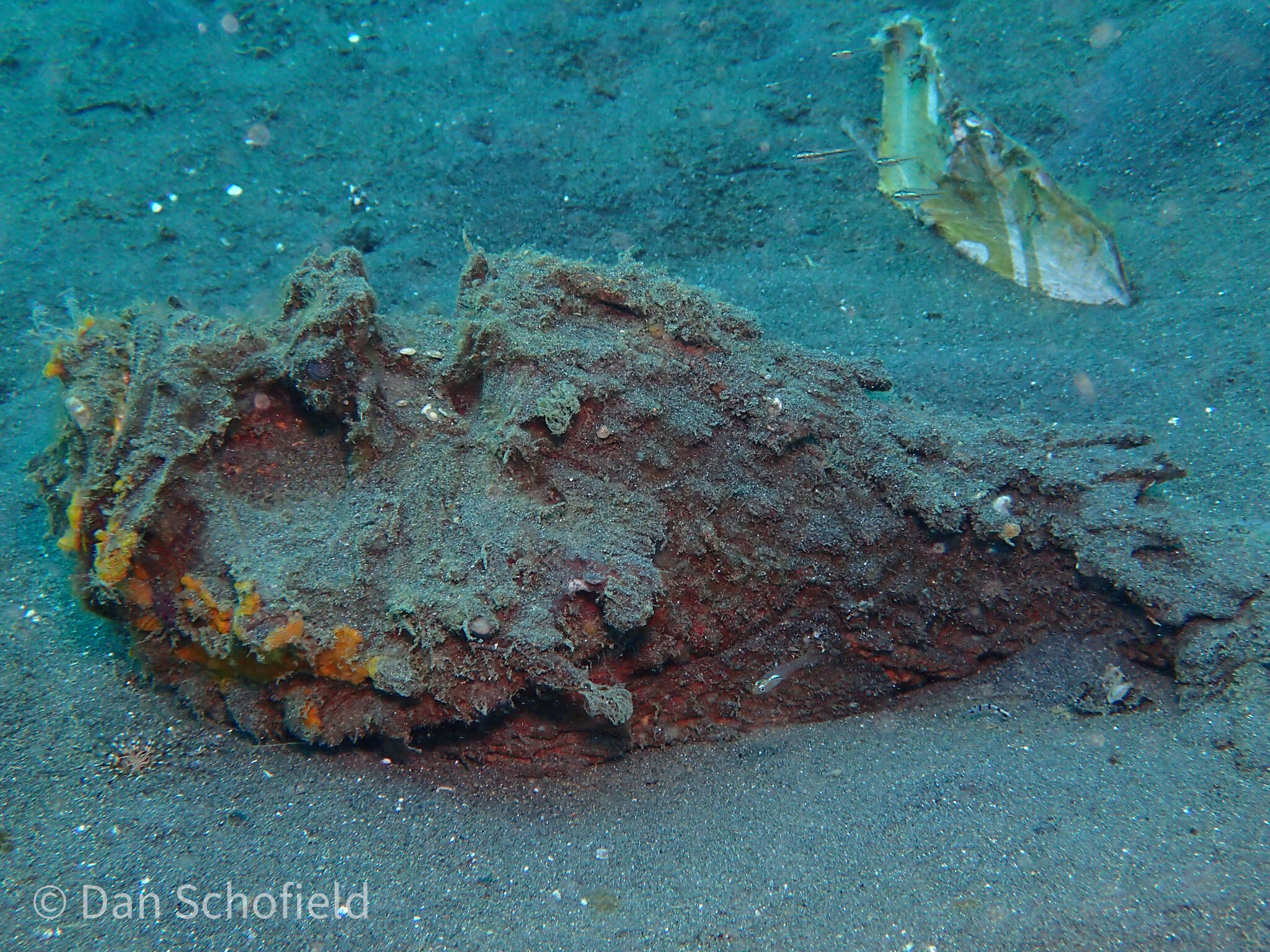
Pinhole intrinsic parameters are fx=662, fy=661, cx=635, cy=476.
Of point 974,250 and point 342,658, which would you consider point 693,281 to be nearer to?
point 974,250

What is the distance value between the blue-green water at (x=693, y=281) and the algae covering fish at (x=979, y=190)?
0.66 feet

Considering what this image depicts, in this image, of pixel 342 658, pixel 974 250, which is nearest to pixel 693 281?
pixel 974 250

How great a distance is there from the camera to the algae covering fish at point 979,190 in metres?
5.12

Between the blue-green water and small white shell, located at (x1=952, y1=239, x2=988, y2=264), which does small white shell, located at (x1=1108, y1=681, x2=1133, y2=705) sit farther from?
small white shell, located at (x1=952, y1=239, x2=988, y2=264)

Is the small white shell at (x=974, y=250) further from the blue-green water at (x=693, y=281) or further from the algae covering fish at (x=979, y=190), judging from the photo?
the blue-green water at (x=693, y=281)

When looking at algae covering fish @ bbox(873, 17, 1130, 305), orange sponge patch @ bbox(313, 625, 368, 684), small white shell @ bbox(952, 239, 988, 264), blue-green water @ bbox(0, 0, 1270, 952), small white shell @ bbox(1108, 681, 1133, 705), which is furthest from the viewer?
small white shell @ bbox(952, 239, 988, 264)

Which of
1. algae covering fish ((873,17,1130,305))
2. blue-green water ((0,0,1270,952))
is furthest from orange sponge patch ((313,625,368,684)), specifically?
algae covering fish ((873,17,1130,305))

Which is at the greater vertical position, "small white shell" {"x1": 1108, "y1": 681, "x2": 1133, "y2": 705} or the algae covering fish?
the algae covering fish

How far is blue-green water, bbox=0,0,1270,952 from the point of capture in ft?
7.00

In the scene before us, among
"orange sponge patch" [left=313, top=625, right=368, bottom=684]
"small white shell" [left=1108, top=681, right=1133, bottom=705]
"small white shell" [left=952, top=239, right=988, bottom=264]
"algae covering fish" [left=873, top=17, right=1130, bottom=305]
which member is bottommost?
"orange sponge patch" [left=313, top=625, right=368, bottom=684]

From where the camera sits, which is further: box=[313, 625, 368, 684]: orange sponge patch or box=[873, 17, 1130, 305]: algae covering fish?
box=[873, 17, 1130, 305]: algae covering fish

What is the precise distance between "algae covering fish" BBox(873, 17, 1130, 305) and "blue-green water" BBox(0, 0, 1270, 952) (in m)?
0.20

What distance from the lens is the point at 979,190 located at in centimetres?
550

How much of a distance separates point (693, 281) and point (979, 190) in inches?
97.5
